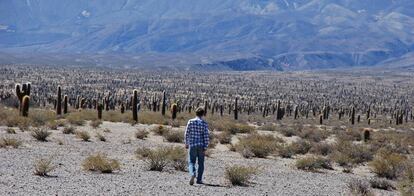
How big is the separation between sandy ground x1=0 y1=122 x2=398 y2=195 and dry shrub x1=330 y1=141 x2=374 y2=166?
1118 millimetres

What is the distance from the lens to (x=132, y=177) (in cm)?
2041

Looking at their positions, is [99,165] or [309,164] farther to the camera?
[309,164]

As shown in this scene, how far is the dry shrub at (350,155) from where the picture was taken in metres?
28.1

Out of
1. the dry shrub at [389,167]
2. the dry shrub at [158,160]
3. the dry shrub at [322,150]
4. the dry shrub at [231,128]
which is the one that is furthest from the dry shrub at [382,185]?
the dry shrub at [231,128]

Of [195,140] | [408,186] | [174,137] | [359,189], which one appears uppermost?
[195,140]

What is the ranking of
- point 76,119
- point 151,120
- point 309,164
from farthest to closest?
point 151,120, point 76,119, point 309,164

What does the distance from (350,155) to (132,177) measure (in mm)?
11674

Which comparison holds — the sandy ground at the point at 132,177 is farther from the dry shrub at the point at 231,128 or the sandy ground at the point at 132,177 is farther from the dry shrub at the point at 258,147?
the dry shrub at the point at 231,128

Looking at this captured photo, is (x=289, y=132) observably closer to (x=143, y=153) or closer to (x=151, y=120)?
(x=151, y=120)

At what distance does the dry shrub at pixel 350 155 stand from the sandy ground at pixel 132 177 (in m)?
1.12

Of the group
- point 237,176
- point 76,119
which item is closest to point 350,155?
point 237,176

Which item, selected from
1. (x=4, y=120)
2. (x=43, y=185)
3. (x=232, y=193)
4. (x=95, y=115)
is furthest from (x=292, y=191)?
(x=95, y=115)

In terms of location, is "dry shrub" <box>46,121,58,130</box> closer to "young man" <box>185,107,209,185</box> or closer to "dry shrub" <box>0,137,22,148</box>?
"dry shrub" <box>0,137,22,148</box>

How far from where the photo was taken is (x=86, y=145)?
95.9ft
